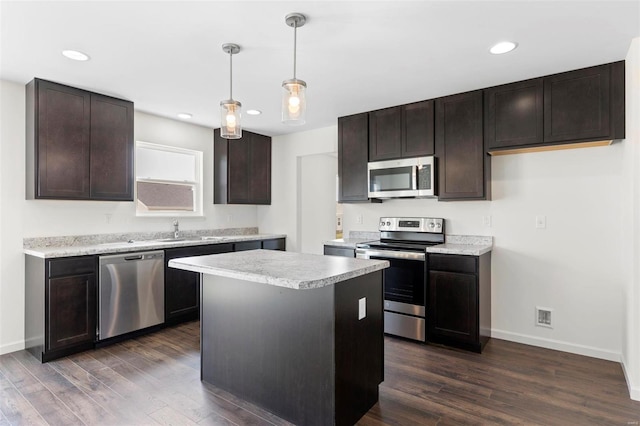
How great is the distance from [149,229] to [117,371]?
185 centimetres

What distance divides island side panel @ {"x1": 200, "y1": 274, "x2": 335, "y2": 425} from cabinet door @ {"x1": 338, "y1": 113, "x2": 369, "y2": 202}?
7.27 feet

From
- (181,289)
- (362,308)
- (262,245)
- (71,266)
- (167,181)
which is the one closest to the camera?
(362,308)

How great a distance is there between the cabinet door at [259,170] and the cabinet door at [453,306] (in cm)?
289

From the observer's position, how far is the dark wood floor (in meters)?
2.18

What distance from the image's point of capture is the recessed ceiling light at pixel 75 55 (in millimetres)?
2631

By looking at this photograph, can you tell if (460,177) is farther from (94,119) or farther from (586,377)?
(94,119)

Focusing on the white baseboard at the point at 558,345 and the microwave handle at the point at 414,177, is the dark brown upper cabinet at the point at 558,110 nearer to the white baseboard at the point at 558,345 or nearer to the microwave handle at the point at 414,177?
the microwave handle at the point at 414,177

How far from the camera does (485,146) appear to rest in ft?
11.1

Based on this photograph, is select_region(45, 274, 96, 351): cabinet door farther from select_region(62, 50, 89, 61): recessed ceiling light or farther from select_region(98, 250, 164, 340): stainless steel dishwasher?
select_region(62, 50, 89, 61): recessed ceiling light

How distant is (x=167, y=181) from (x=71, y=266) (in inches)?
65.8

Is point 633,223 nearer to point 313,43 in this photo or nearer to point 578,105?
point 578,105

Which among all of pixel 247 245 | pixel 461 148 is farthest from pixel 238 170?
pixel 461 148

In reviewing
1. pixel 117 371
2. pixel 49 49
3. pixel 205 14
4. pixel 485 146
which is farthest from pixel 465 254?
pixel 49 49

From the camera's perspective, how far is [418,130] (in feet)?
12.5
